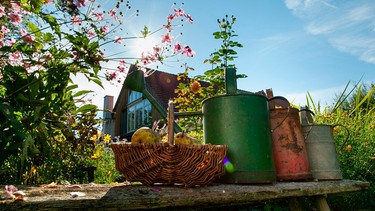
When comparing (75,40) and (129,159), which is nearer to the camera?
(129,159)


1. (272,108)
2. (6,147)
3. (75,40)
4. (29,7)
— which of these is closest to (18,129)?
(6,147)

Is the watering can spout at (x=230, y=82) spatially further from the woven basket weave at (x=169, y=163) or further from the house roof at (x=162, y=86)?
the house roof at (x=162, y=86)

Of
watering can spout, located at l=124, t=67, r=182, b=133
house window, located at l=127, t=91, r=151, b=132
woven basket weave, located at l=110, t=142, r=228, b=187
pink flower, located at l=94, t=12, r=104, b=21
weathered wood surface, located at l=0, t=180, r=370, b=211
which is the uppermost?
house window, located at l=127, t=91, r=151, b=132

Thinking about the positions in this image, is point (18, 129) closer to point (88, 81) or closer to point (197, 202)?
point (88, 81)

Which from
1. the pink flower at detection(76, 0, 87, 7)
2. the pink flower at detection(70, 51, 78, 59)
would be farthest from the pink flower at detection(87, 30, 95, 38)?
the pink flower at detection(70, 51, 78, 59)

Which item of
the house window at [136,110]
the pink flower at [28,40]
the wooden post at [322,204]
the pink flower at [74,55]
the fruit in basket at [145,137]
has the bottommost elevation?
the wooden post at [322,204]

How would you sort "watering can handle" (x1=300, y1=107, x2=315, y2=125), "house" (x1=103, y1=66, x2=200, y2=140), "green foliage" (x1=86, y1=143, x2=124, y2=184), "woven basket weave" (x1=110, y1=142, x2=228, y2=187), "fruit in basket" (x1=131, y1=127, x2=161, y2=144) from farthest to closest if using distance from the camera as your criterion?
1. "house" (x1=103, y1=66, x2=200, y2=140)
2. "green foliage" (x1=86, y1=143, x2=124, y2=184)
3. "watering can handle" (x1=300, y1=107, x2=315, y2=125)
4. "fruit in basket" (x1=131, y1=127, x2=161, y2=144)
5. "woven basket weave" (x1=110, y1=142, x2=228, y2=187)

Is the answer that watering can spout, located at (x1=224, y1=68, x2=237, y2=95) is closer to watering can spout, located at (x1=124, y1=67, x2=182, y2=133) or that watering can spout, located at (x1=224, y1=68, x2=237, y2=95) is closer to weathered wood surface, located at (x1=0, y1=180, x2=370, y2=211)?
watering can spout, located at (x1=124, y1=67, x2=182, y2=133)

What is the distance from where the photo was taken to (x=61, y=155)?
107 inches

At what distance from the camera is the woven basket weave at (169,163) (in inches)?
50.1

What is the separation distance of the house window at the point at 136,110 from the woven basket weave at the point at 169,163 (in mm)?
13343

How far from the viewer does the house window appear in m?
15.2

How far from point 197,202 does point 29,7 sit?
159 centimetres

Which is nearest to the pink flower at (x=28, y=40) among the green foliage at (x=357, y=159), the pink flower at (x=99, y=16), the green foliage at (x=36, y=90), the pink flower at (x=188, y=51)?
the green foliage at (x=36, y=90)
